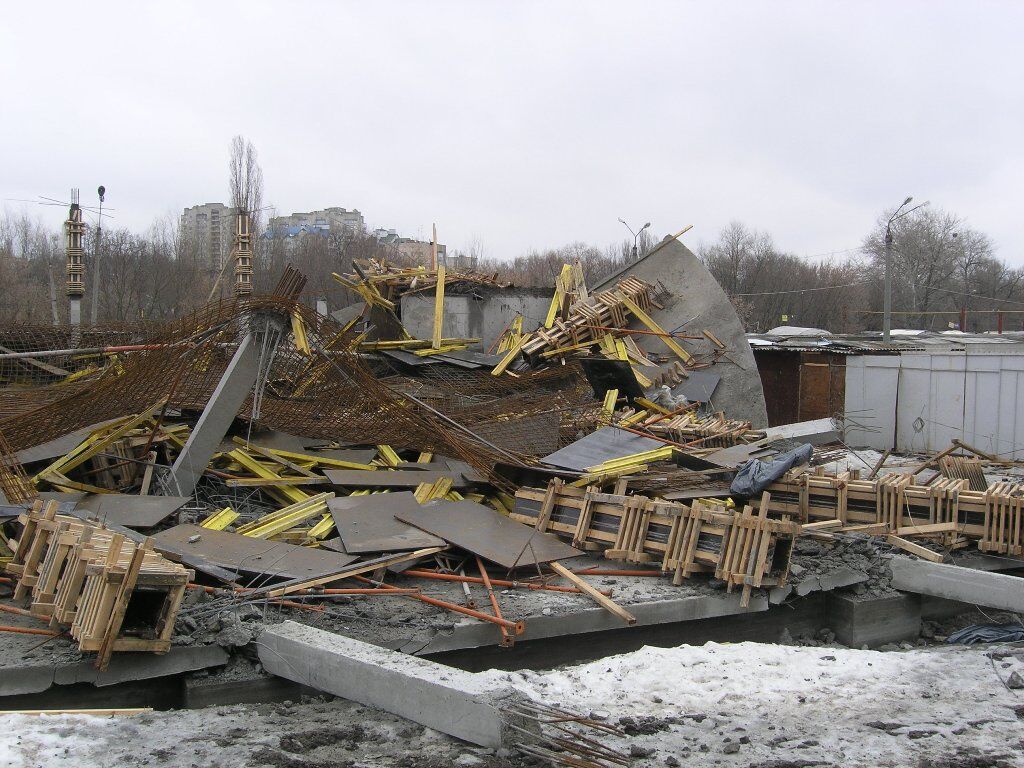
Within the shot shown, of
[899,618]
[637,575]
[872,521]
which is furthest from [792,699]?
[872,521]

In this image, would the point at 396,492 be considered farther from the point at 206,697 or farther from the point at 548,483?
the point at 206,697

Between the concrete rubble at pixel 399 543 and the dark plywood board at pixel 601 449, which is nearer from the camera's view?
the concrete rubble at pixel 399 543

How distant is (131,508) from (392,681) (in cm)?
407

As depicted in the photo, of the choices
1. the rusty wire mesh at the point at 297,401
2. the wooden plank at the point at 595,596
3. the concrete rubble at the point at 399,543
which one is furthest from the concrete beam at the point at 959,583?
the rusty wire mesh at the point at 297,401

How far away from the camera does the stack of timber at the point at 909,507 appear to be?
8445 millimetres

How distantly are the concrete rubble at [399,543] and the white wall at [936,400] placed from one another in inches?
124

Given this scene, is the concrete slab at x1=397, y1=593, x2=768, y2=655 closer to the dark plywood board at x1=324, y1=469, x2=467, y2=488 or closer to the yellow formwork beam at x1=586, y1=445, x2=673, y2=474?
the yellow formwork beam at x1=586, y1=445, x2=673, y2=474

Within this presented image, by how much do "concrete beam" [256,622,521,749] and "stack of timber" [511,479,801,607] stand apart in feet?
9.84

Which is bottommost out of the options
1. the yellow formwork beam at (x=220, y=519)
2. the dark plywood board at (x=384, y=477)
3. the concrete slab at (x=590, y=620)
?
the concrete slab at (x=590, y=620)

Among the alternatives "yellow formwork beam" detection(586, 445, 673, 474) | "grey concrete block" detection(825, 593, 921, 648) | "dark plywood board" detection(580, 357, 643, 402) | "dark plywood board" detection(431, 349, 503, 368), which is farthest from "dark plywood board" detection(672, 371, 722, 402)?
"grey concrete block" detection(825, 593, 921, 648)

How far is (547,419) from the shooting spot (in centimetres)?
1186

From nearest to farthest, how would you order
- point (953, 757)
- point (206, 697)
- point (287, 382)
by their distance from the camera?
1. point (953, 757)
2. point (206, 697)
3. point (287, 382)

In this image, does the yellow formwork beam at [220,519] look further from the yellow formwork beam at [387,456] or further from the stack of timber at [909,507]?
the stack of timber at [909,507]

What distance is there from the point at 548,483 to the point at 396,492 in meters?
1.67
